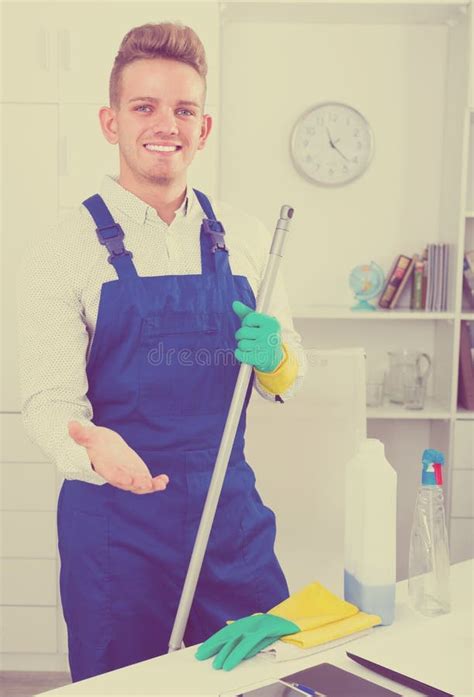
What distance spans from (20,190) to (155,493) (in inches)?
67.3

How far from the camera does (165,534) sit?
1682 millimetres

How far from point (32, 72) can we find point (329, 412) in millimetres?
1622

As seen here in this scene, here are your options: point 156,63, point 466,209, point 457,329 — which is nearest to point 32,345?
point 156,63

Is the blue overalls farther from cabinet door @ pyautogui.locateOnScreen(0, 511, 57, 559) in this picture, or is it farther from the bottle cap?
cabinet door @ pyautogui.locateOnScreen(0, 511, 57, 559)

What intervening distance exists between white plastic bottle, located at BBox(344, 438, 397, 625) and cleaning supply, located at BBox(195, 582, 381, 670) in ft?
0.10

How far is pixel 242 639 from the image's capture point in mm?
1275

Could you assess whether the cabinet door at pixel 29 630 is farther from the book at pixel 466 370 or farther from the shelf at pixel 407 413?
the book at pixel 466 370

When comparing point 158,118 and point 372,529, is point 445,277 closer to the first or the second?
point 158,118

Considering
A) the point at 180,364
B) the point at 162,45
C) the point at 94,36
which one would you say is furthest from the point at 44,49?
the point at 180,364

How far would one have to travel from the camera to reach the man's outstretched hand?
1.33m

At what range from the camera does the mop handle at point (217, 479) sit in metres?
1.49

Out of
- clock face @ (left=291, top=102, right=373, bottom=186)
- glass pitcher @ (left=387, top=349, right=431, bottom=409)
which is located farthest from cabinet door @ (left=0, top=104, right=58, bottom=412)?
glass pitcher @ (left=387, top=349, right=431, bottom=409)

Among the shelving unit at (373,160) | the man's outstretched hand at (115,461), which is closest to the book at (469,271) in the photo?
the shelving unit at (373,160)

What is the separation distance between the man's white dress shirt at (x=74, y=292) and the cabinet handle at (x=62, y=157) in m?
1.24
